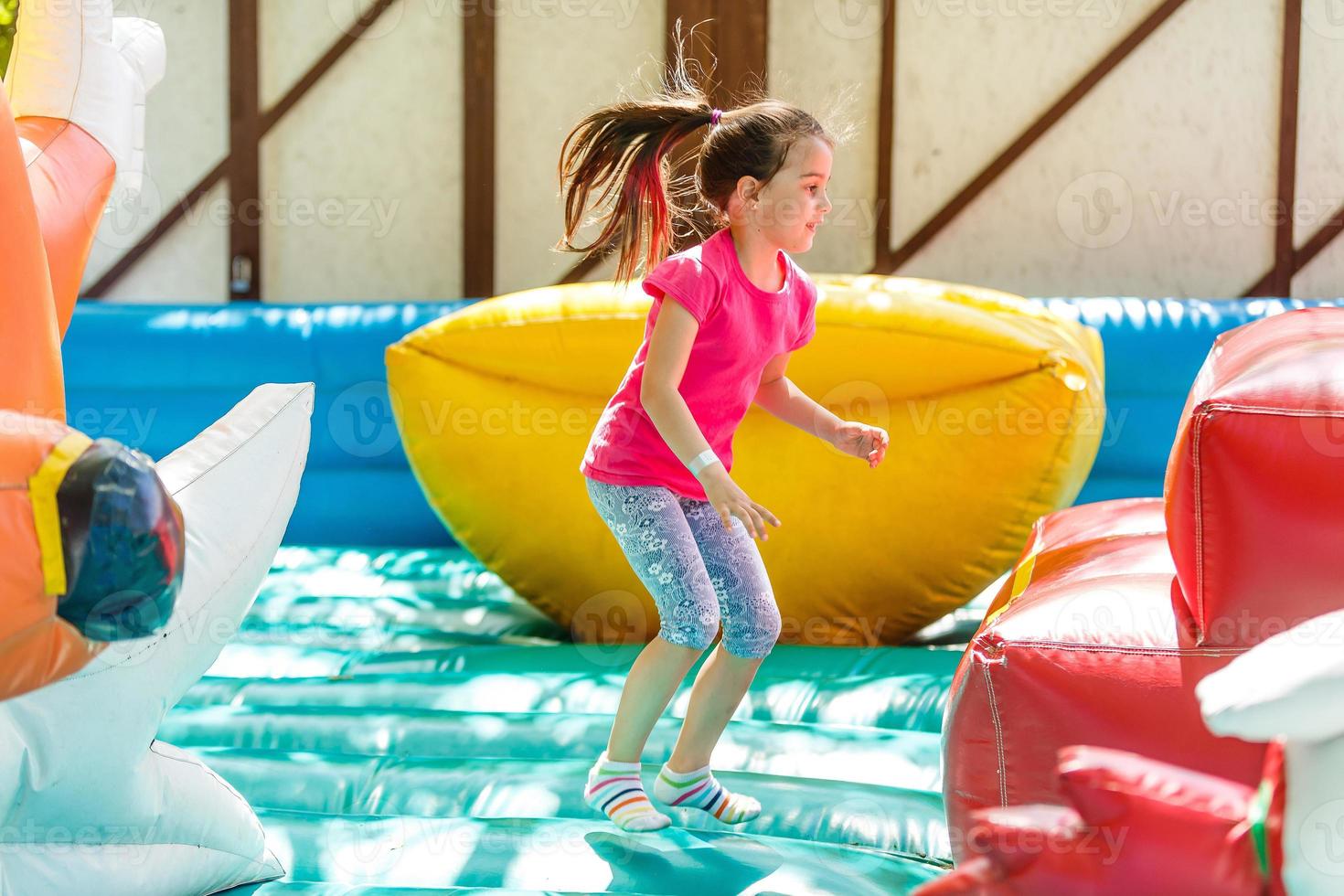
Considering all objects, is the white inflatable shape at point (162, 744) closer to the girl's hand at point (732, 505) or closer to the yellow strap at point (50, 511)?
the yellow strap at point (50, 511)

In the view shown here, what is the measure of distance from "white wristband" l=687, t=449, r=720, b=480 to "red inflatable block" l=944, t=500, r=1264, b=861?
1.18 ft

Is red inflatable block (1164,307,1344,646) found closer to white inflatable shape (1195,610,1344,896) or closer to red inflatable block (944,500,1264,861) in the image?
red inflatable block (944,500,1264,861)

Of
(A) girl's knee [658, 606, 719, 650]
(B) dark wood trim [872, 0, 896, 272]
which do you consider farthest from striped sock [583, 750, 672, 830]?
(B) dark wood trim [872, 0, 896, 272]

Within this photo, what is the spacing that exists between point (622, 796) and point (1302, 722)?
866mm

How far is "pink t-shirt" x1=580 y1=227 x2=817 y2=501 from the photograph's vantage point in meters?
1.52

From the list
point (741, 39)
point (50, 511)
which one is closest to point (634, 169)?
point (50, 511)

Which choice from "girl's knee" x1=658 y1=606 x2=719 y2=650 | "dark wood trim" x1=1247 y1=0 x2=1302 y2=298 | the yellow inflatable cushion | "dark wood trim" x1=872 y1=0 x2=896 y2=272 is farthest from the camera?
"dark wood trim" x1=872 y1=0 x2=896 y2=272

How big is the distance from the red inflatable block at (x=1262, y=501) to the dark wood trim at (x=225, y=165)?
3631mm

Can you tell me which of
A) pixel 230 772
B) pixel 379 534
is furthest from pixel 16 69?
pixel 379 534

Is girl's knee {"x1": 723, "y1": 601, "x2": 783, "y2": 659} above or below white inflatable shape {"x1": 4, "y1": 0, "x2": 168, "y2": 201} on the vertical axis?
below

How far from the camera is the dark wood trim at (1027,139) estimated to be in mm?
3945

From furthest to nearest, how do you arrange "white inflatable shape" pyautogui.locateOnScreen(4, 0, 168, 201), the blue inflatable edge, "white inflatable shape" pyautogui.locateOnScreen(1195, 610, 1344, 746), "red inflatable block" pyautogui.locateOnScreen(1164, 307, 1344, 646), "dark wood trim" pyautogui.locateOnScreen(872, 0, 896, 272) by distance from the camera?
"dark wood trim" pyautogui.locateOnScreen(872, 0, 896, 272), the blue inflatable edge, "white inflatable shape" pyautogui.locateOnScreen(4, 0, 168, 201), "red inflatable block" pyautogui.locateOnScreen(1164, 307, 1344, 646), "white inflatable shape" pyautogui.locateOnScreen(1195, 610, 1344, 746)

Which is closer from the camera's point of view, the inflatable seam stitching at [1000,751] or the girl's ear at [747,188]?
the inflatable seam stitching at [1000,751]

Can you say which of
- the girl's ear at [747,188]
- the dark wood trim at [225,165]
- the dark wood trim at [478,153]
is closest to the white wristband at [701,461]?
the girl's ear at [747,188]
